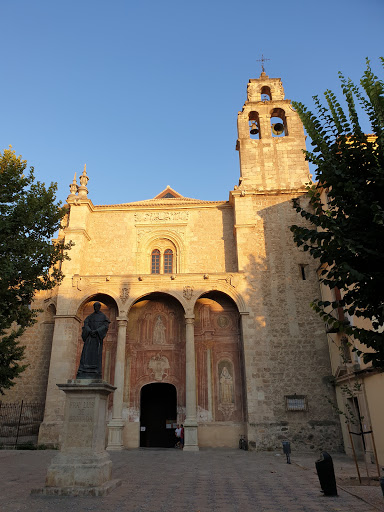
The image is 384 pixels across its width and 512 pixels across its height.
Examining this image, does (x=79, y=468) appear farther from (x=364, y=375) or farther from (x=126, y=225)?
(x=126, y=225)

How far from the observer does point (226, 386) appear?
729 inches

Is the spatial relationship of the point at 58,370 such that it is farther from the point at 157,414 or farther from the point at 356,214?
the point at 356,214

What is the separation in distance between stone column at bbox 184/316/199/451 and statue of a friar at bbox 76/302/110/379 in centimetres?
899

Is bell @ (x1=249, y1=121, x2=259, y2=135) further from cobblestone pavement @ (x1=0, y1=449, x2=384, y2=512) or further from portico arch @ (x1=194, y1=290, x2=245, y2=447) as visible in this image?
cobblestone pavement @ (x1=0, y1=449, x2=384, y2=512)

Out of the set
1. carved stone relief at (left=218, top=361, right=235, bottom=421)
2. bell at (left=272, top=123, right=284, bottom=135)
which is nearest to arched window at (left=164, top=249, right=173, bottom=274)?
carved stone relief at (left=218, top=361, right=235, bottom=421)

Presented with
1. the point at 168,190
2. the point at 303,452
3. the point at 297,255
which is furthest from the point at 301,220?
the point at 303,452

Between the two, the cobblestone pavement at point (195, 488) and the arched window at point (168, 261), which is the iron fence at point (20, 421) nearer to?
the cobblestone pavement at point (195, 488)

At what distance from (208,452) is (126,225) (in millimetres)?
12327

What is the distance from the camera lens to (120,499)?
23.3 ft

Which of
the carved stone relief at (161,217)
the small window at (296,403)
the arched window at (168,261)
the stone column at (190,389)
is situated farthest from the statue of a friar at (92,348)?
the carved stone relief at (161,217)

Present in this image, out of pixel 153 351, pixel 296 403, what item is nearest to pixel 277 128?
pixel 153 351

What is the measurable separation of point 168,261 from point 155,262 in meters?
0.73

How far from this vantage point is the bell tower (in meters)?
22.0

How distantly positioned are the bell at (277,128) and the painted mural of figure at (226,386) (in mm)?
14512
